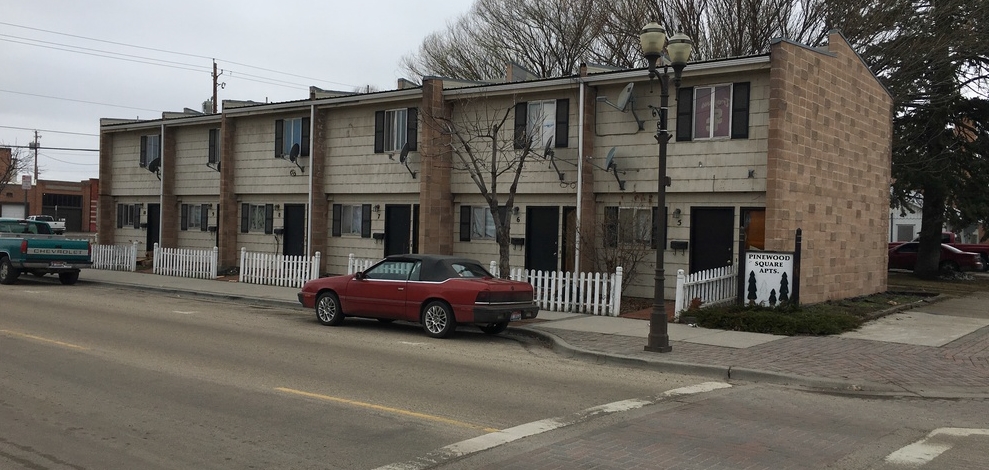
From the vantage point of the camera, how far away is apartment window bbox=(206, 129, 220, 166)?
30516 mm

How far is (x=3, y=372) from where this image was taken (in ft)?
33.4

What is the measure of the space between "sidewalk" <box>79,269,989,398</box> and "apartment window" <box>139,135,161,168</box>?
20.9 m

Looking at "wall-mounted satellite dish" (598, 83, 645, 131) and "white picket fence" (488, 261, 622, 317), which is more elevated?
"wall-mounted satellite dish" (598, 83, 645, 131)

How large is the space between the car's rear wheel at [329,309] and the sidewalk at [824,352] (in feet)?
10.8

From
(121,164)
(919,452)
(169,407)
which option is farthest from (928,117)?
(121,164)

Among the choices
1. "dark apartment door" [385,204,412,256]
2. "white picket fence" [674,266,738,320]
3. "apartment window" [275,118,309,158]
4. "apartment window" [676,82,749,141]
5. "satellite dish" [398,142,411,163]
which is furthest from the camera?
"apartment window" [275,118,309,158]

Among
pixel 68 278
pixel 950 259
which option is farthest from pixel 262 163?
pixel 950 259

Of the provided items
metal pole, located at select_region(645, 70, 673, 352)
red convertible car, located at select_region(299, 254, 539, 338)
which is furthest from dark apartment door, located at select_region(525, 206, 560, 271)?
metal pole, located at select_region(645, 70, 673, 352)

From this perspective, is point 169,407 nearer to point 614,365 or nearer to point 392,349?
point 392,349

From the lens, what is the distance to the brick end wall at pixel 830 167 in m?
17.2

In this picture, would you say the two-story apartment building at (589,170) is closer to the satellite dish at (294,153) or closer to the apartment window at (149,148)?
the satellite dish at (294,153)

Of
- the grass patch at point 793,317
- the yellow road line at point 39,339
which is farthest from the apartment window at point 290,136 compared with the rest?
the grass patch at point 793,317

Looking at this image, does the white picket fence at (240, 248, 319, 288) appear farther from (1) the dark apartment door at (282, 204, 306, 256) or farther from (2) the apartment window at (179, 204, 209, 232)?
(2) the apartment window at (179, 204, 209, 232)

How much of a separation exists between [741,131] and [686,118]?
1.46m
